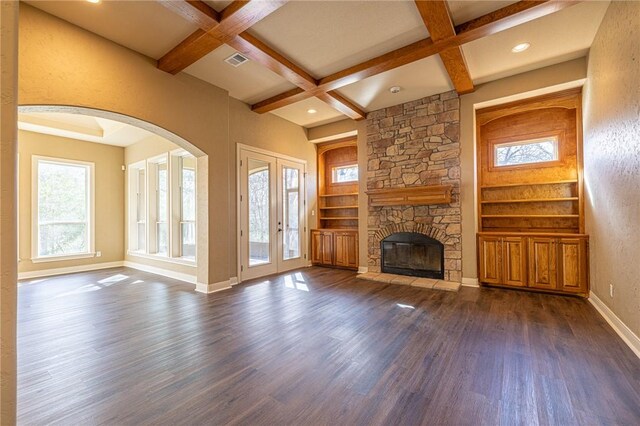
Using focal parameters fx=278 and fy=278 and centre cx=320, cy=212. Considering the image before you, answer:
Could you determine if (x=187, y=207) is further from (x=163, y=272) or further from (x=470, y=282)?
(x=470, y=282)

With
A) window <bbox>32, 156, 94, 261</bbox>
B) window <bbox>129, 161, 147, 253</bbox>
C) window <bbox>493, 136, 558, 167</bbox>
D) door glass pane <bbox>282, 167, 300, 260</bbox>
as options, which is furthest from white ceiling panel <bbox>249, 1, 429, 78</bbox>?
window <bbox>32, 156, 94, 261</bbox>

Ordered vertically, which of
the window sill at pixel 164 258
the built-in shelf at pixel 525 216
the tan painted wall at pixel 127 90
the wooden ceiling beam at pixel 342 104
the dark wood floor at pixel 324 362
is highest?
the wooden ceiling beam at pixel 342 104

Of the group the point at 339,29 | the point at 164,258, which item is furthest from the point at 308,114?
the point at 164,258

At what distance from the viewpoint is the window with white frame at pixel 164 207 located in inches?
231

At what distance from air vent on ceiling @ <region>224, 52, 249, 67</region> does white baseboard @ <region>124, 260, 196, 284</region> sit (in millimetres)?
3793

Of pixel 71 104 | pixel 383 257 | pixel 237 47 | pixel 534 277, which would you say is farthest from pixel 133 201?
pixel 534 277

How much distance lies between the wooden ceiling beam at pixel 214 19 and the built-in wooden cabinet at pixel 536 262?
4558mm

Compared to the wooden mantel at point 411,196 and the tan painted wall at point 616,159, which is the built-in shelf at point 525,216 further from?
the wooden mantel at point 411,196

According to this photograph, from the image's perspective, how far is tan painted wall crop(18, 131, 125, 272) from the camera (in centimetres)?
574

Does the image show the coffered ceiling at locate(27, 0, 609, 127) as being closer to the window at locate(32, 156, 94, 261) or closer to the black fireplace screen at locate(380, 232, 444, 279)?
the black fireplace screen at locate(380, 232, 444, 279)

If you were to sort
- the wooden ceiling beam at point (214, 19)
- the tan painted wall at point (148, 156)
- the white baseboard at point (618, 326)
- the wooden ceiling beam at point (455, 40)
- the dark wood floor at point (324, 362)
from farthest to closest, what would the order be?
the tan painted wall at point (148, 156)
the wooden ceiling beam at point (455, 40)
the wooden ceiling beam at point (214, 19)
the white baseboard at point (618, 326)
the dark wood floor at point (324, 362)

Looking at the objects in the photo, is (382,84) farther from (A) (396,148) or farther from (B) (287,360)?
(B) (287,360)

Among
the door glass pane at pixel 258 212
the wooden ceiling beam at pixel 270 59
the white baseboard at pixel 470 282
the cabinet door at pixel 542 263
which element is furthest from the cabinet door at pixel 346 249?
the wooden ceiling beam at pixel 270 59

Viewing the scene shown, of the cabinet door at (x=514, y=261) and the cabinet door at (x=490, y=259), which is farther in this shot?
the cabinet door at (x=490, y=259)
